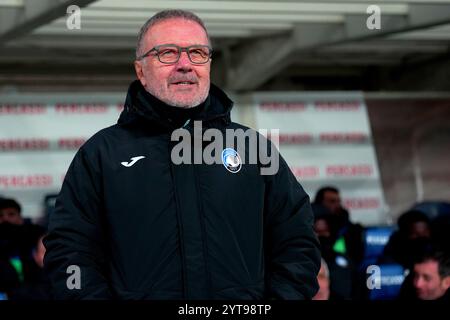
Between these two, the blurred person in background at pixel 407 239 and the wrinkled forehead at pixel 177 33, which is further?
the blurred person in background at pixel 407 239

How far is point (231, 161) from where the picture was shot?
239 centimetres

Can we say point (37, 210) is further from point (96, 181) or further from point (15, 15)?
point (96, 181)

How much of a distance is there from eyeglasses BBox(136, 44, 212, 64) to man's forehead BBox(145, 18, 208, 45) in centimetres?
1

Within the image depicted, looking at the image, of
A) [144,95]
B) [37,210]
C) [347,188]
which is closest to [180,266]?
[144,95]

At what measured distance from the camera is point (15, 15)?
369 inches

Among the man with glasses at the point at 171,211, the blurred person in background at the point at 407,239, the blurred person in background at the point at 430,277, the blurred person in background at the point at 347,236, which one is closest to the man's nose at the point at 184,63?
the man with glasses at the point at 171,211

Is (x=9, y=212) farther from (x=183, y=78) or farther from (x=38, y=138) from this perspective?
(x=183, y=78)

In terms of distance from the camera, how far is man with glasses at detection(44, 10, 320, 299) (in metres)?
2.31

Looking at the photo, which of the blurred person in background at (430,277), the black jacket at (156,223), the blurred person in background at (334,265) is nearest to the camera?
the black jacket at (156,223)

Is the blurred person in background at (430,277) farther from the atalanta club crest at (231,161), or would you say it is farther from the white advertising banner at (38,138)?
the white advertising banner at (38,138)

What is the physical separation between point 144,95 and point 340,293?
4.32 metres

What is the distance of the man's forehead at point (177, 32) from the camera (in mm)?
2387

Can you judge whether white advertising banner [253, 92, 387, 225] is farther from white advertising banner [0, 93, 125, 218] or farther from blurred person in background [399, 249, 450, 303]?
blurred person in background [399, 249, 450, 303]
